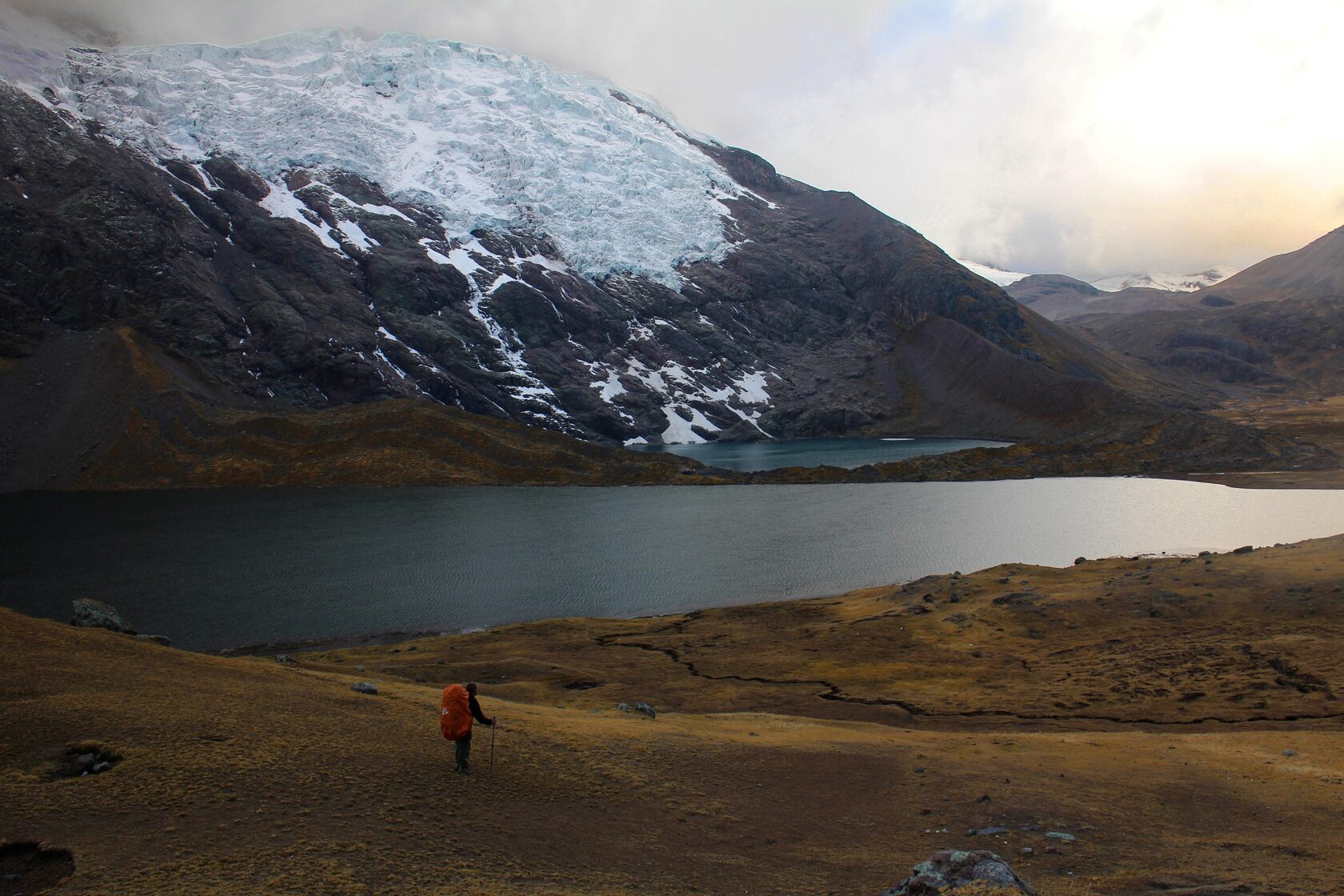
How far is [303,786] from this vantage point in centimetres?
1778

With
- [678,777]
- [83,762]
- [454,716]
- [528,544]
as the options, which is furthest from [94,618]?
[528,544]

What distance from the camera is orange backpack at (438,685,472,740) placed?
19625 mm

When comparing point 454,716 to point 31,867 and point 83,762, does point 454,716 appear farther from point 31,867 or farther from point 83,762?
point 31,867

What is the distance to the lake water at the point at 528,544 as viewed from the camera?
215 ft

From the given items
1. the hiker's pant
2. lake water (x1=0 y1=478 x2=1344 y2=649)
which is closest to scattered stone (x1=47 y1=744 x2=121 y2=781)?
the hiker's pant

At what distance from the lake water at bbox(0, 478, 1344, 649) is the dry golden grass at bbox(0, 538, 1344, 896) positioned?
27.4 meters

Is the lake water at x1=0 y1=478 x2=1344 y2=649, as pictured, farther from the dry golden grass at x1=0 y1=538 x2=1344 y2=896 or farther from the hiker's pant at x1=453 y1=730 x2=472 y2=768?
the hiker's pant at x1=453 y1=730 x2=472 y2=768

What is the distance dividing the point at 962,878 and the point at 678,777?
992 centimetres

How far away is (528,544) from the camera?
90.0 metres

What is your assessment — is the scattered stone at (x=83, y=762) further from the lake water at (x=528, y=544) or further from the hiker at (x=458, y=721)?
the lake water at (x=528, y=544)

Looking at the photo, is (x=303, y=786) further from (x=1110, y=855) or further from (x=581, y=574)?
(x=581, y=574)

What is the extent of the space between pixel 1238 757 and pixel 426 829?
25997 mm

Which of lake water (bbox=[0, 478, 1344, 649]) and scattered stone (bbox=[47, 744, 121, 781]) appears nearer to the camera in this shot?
scattered stone (bbox=[47, 744, 121, 781])

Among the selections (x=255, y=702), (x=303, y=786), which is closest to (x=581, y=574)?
(x=255, y=702)
